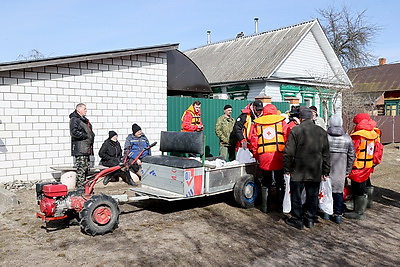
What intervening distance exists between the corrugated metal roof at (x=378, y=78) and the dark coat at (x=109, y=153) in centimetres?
2698

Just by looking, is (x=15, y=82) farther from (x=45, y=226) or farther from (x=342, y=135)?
(x=342, y=135)

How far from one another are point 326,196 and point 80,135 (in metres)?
4.67

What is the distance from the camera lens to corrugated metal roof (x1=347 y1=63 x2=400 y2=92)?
31281 millimetres

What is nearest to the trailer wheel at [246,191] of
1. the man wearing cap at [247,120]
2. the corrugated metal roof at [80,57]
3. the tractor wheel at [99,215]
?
the man wearing cap at [247,120]

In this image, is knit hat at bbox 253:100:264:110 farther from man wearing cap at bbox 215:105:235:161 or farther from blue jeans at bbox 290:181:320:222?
blue jeans at bbox 290:181:320:222

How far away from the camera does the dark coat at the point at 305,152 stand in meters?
5.50

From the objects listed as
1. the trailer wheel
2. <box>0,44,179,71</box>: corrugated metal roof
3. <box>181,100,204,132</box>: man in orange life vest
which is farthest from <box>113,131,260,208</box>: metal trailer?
<box>0,44,179,71</box>: corrugated metal roof

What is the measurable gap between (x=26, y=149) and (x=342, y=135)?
6.73 meters

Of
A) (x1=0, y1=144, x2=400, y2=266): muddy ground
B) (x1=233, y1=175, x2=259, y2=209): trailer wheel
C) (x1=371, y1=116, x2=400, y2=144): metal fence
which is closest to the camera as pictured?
(x1=0, y1=144, x2=400, y2=266): muddy ground

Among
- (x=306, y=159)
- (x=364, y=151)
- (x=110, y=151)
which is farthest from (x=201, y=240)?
(x=110, y=151)

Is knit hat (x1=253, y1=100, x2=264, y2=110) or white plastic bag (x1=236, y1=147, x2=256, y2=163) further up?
knit hat (x1=253, y1=100, x2=264, y2=110)

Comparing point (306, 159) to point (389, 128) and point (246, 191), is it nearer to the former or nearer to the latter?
point (246, 191)

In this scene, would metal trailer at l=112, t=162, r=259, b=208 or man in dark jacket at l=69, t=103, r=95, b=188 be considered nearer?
metal trailer at l=112, t=162, r=259, b=208

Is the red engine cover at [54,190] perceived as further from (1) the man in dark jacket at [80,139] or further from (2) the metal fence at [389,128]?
(2) the metal fence at [389,128]
